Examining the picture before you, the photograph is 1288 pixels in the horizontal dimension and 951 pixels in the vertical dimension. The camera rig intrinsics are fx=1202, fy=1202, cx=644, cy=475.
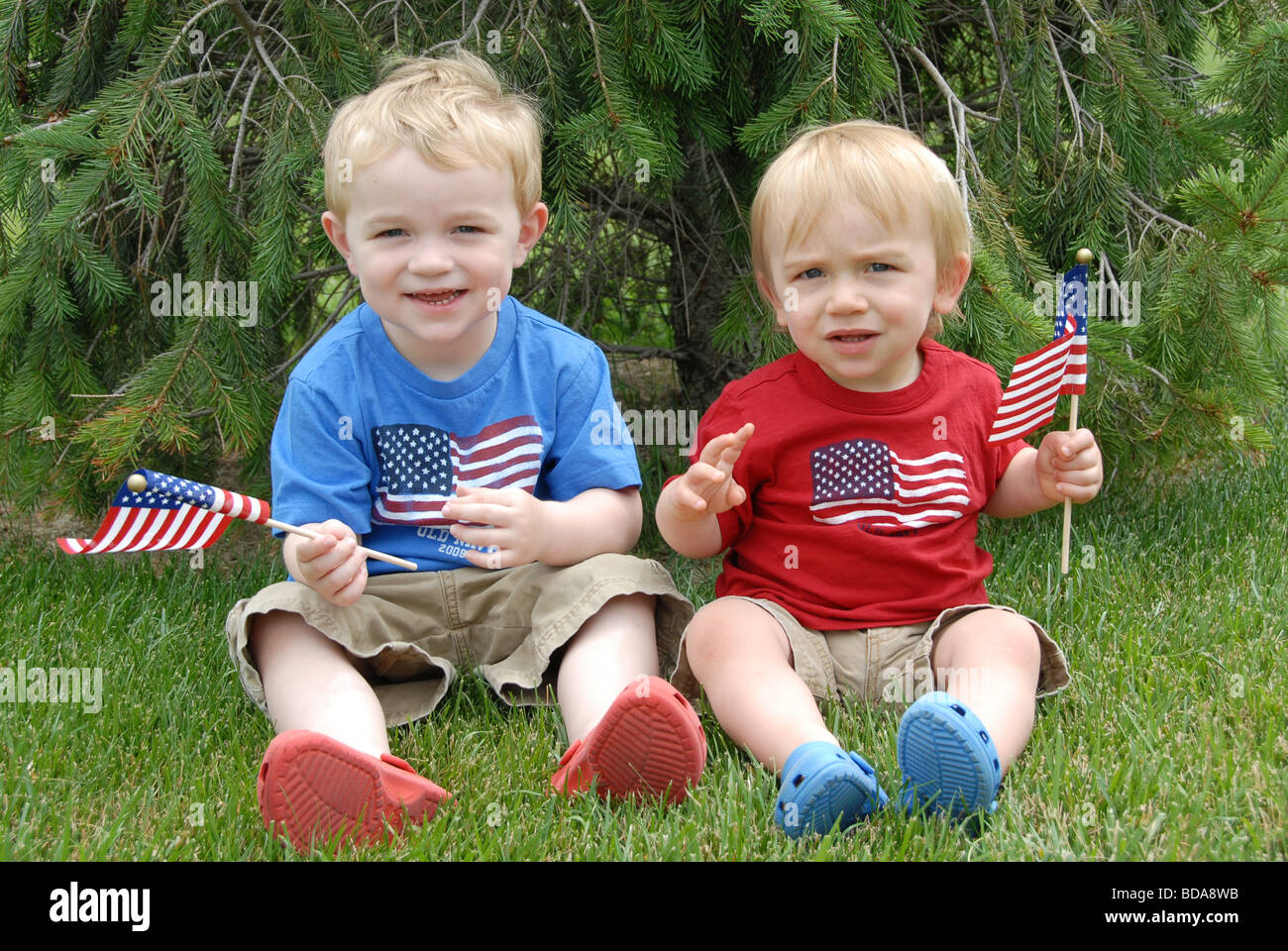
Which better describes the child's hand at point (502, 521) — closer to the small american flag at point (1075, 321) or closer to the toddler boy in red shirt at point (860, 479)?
the toddler boy in red shirt at point (860, 479)

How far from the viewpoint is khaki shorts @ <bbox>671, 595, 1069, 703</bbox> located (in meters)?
2.19

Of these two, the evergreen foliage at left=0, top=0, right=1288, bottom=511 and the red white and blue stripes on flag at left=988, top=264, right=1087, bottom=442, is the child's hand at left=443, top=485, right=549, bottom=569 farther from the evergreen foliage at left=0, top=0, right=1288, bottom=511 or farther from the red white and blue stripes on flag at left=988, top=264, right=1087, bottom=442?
the red white and blue stripes on flag at left=988, top=264, right=1087, bottom=442

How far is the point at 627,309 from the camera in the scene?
12.6 feet

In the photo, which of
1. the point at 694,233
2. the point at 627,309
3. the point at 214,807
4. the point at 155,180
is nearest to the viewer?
the point at 214,807

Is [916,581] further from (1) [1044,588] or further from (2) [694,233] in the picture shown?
(2) [694,233]

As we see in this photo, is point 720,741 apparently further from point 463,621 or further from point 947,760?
point 463,621

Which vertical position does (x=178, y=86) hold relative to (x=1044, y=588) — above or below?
above

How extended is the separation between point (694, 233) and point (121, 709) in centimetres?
201

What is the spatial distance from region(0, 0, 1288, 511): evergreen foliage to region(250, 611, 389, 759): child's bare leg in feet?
2.02

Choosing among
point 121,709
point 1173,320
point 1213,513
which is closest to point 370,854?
point 121,709

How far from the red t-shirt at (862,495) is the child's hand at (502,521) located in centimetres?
34

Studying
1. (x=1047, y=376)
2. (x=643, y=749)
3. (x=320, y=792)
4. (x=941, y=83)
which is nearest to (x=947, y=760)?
(x=643, y=749)

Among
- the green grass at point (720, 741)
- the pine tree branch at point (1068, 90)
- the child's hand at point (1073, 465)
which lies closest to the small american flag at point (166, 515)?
the green grass at point (720, 741)

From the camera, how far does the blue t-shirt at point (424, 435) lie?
225cm
